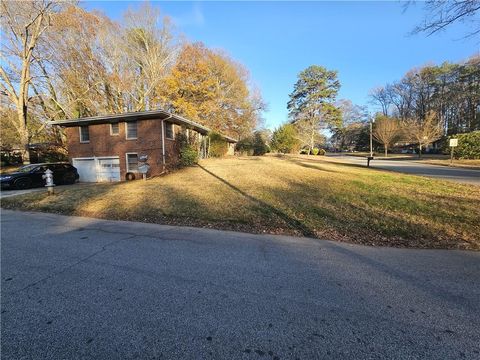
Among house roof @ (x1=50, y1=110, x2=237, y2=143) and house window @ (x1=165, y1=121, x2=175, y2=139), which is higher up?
house roof @ (x1=50, y1=110, x2=237, y2=143)

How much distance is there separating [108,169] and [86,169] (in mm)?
1864

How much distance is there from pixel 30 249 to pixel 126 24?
29974 mm

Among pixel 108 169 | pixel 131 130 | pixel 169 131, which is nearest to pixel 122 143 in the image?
pixel 131 130

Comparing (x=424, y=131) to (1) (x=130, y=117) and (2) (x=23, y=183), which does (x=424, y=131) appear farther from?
(2) (x=23, y=183)

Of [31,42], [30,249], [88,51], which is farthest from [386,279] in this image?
[88,51]

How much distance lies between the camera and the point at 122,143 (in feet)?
54.8

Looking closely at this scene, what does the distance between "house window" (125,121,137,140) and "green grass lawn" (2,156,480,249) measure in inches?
290

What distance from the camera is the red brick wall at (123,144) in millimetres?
15867

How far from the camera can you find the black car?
530 inches

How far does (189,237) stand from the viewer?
5.04m

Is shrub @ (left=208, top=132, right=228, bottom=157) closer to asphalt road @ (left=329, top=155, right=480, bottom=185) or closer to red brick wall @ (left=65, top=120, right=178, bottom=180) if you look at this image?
red brick wall @ (left=65, top=120, right=178, bottom=180)

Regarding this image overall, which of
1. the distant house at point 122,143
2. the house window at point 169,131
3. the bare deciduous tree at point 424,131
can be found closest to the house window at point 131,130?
the distant house at point 122,143

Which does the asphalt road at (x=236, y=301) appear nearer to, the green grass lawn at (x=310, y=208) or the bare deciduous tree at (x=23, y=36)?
the green grass lawn at (x=310, y=208)

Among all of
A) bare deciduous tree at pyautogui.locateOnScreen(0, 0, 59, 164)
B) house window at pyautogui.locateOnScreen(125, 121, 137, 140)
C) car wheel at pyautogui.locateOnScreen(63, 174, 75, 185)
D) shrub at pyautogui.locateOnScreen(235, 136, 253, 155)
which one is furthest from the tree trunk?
shrub at pyautogui.locateOnScreen(235, 136, 253, 155)
